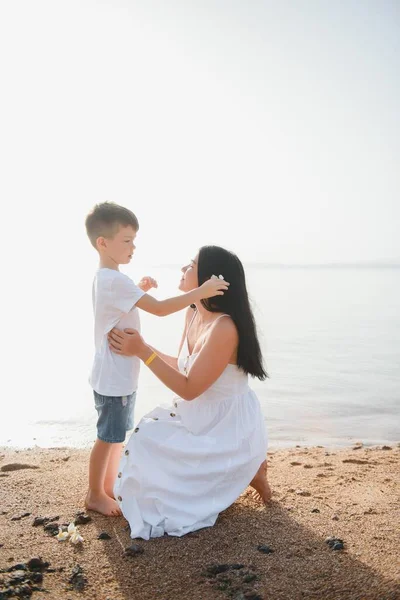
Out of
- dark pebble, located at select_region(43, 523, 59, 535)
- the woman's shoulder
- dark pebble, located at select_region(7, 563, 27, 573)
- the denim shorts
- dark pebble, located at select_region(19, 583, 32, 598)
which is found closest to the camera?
dark pebble, located at select_region(19, 583, 32, 598)

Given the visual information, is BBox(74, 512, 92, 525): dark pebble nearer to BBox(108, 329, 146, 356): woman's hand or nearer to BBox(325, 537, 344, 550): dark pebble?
BBox(108, 329, 146, 356): woman's hand

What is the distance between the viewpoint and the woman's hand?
13.0ft

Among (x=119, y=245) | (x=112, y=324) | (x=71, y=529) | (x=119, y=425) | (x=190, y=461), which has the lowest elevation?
(x=71, y=529)

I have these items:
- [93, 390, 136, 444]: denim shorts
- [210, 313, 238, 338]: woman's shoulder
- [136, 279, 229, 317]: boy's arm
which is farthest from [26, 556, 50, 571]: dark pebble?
[210, 313, 238, 338]: woman's shoulder

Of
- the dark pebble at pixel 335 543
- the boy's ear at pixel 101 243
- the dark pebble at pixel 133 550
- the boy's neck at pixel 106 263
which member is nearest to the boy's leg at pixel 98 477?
the dark pebble at pixel 133 550

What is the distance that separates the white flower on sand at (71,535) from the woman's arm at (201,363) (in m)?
1.06

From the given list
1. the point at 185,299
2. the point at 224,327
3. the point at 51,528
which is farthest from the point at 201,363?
the point at 51,528

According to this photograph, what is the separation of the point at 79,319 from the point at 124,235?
508 inches

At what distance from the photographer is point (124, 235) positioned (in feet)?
13.6

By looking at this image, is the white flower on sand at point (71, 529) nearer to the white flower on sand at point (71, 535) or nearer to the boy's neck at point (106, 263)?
the white flower on sand at point (71, 535)

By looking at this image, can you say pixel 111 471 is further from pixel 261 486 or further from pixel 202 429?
pixel 261 486

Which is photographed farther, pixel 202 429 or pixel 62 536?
pixel 202 429

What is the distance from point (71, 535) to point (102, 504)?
48 cm

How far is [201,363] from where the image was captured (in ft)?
12.8
